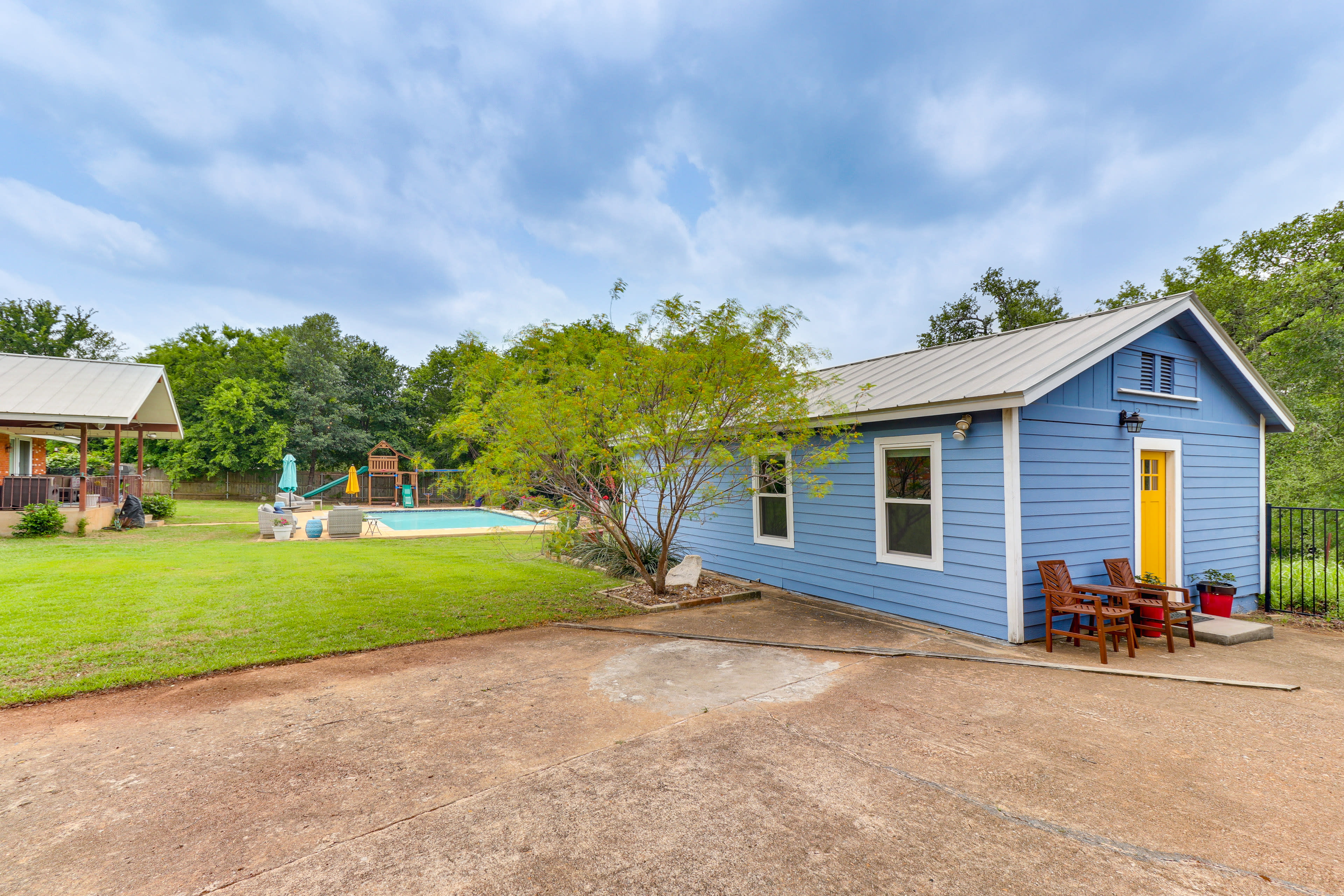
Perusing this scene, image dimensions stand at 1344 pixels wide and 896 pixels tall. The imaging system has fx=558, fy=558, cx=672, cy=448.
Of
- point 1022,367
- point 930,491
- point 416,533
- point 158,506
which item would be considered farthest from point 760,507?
point 158,506

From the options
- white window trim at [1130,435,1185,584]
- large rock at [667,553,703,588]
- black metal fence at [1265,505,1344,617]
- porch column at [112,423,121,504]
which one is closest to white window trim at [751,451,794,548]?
large rock at [667,553,703,588]

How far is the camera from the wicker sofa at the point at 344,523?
14172mm

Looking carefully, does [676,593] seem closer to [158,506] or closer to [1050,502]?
[1050,502]

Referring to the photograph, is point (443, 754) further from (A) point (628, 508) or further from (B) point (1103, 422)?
(B) point (1103, 422)

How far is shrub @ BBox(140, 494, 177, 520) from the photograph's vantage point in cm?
1576

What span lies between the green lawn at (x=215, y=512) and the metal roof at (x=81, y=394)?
3.14m

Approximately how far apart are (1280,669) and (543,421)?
291 inches

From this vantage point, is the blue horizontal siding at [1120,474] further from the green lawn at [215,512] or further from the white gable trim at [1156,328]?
the green lawn at [215,512]

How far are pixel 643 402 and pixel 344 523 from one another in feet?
36.8

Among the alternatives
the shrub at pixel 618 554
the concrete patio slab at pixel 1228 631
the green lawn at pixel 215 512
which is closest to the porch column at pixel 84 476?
the green lawn at pixel 215 512

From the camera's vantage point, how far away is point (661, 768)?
3.09m

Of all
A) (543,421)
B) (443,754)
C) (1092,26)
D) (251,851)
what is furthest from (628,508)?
(1092,26)

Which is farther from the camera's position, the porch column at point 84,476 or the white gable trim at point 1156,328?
the porch column at point 84,476

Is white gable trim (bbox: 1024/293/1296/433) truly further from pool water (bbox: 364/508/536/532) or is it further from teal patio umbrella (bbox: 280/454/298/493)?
teal patio umbrella (bbox: 280/454/298/493)
